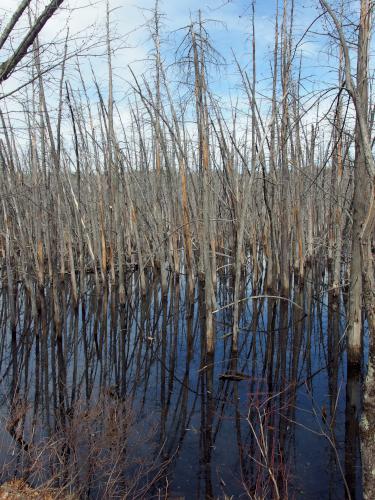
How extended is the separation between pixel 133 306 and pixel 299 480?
18.8ft

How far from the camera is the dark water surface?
3.09 metres

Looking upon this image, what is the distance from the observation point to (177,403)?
4.52 meters

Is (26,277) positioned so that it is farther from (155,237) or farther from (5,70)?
(5,70)

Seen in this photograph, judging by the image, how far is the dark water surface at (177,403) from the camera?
3.09m

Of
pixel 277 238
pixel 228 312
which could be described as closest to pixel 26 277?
pixel 228 312

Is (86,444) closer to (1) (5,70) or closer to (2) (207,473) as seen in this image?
(2) (207,473)

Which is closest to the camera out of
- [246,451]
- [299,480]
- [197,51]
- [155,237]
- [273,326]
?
[299,480]

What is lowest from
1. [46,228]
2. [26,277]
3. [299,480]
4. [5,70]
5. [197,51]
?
[299,480]

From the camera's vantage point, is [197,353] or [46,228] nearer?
[197,353]

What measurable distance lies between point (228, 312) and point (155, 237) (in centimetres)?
196

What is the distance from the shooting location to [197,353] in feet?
19.8

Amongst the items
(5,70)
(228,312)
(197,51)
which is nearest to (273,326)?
(228,312)

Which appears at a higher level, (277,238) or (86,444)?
(277,238)

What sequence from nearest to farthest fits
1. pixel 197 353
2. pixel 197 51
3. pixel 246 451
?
pixel 246 451, pixel 197 51, pixel 197 353
